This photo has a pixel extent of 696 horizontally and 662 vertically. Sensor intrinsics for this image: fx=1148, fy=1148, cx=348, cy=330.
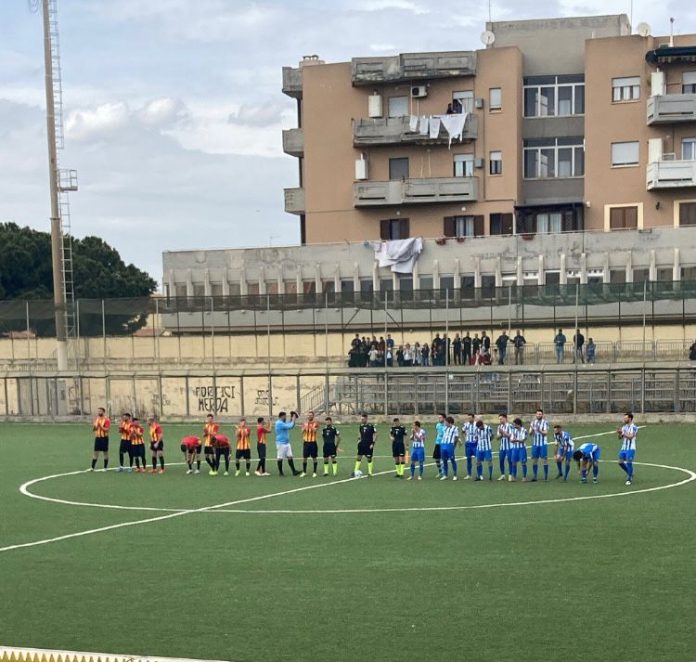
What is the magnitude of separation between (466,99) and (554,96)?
5.72m

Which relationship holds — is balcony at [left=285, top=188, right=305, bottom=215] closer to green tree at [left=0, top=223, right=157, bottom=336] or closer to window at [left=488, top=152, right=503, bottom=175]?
window at [left=488, top=152, right=503, bottom=175]

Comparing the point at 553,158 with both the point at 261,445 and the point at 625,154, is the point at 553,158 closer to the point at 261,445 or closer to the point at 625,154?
the point at 625,154

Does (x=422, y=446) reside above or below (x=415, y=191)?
below

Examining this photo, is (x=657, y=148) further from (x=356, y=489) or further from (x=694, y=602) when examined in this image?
(x=694, y=602)

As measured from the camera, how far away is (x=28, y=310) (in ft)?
208

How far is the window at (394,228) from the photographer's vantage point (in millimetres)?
75875

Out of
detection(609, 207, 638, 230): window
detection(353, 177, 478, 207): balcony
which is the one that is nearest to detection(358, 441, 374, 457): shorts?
detection(609, 207, 638, 230): window

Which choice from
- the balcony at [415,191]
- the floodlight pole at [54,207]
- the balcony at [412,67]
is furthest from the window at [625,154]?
the floodlight pole at [54,207]

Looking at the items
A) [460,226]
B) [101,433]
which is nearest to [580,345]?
[460,226]

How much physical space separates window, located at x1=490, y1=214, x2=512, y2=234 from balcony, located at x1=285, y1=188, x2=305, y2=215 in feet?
46.5

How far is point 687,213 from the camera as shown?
70438 mm

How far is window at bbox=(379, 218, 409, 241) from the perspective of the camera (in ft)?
249

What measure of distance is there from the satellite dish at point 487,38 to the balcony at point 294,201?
1598 centimetres

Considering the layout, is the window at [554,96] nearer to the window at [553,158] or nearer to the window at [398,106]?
the window at [553,158]
